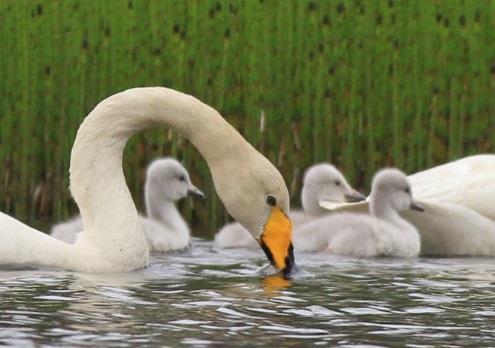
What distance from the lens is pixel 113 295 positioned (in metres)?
8.88

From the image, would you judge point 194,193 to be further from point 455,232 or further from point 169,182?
point 455,232

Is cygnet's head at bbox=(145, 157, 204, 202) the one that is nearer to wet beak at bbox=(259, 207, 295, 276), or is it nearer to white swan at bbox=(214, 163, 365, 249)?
white swan at bbox=(214, 163, 365, 249)

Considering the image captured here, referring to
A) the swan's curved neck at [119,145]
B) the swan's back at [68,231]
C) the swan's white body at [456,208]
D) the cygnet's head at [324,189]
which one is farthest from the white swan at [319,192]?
the swan's curved neck at [119,145]

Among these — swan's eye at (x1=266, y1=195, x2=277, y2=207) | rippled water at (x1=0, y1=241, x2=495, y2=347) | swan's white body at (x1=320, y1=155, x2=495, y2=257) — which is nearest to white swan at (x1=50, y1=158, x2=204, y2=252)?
swan's white body at (x1=320, y1=155, x2=495, y2=257)

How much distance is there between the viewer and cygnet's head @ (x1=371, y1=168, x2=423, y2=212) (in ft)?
38.7

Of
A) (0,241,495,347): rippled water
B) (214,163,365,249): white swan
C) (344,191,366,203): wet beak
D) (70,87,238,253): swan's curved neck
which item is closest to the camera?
(0,241,495,347): rippled water

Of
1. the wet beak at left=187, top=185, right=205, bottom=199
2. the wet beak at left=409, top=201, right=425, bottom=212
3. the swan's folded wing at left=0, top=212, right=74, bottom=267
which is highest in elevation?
the wet beak at left=187, top=185, right=205, bottom=199

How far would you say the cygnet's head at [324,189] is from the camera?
40.2 ft

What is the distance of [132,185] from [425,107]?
7.51 feet

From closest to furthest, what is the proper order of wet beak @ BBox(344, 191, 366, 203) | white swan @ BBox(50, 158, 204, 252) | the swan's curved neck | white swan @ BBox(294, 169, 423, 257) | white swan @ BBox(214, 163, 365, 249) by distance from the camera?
the swan's curved neck, white swan @ BBox(294, 169, 423, 257), white swan @ BBox(50, 158, 204, 252), white swan @ BBox(214, 163, 365, 249), wet beak @ BBox(344, 191, 366, 203)

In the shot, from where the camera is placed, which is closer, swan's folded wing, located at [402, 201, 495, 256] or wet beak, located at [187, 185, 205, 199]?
swan's folded wing, located at [402, 201, 495, 256]

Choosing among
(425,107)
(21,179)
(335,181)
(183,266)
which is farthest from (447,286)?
(21,179)

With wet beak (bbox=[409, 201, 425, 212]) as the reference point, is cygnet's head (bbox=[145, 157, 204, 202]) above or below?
above

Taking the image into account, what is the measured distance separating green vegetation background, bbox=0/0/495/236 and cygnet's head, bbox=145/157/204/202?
2.82 ft
